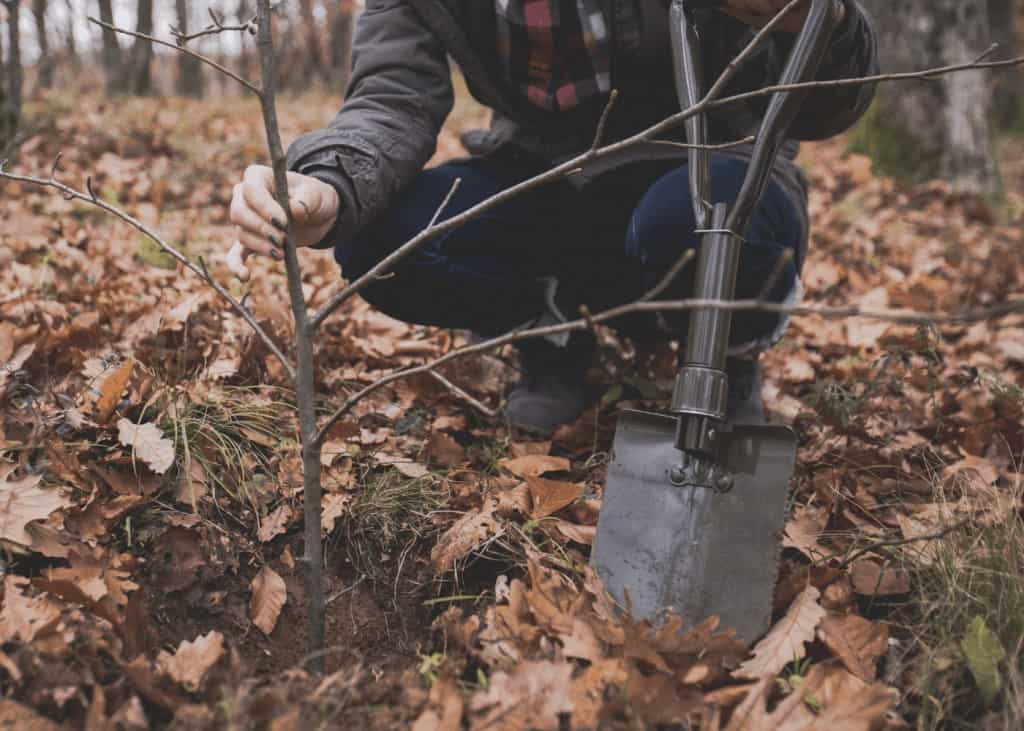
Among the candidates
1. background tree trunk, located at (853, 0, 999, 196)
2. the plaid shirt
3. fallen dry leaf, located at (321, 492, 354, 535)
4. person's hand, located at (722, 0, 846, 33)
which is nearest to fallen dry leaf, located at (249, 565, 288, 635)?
fallen dry leaf, located at (321, 492, 354, 535)

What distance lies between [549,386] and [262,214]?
1.06m

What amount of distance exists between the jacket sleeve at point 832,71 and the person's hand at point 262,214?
95 centimetres

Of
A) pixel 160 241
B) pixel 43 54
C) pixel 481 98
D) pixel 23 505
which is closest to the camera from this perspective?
pixel 160 241

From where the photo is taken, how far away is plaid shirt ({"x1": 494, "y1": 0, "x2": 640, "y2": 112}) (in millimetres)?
1759

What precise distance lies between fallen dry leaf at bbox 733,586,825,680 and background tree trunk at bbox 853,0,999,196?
3.68 m

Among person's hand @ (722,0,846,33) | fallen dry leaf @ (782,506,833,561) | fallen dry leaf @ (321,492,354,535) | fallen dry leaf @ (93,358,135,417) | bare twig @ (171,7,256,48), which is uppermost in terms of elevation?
person's hand @ (722,0,846,33)

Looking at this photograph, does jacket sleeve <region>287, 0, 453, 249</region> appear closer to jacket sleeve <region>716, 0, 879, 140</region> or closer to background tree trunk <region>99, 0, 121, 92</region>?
jacket sleeve <region>716, 0, 879, 140</region>

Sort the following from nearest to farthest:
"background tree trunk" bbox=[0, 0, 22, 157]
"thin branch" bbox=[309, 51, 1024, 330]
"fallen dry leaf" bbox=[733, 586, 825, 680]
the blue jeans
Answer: "thin branch" bbox=[309, 51, 1024, 330] < "fallen dry leaf" bbox=[733, 586, 825, 680] < the blue jeans < "background tree trunk" bbox=[0, 0, 22, 157]

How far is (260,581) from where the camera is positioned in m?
1.40

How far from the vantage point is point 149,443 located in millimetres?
1475

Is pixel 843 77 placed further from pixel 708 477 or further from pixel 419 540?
Result: pixel 419 540

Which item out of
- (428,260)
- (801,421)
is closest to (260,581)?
(428,260)

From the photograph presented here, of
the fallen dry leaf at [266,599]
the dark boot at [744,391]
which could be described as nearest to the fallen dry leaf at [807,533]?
the dark boot at [744,391]

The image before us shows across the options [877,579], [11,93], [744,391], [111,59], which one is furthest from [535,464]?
[111,59]
